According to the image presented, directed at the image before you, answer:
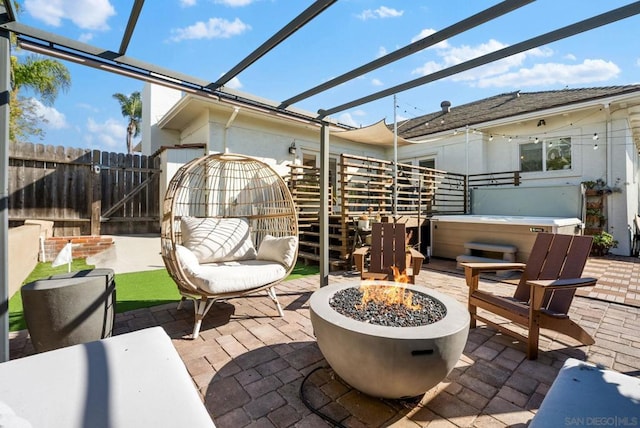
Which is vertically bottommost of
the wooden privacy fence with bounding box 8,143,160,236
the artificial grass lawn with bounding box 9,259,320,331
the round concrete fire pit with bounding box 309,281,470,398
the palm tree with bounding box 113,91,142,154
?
the artificial grass lawn with bounding box 9,259,320,331

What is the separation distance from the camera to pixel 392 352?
154 centimetres

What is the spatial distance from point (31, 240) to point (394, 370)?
227 inches

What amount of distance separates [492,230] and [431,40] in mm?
5122

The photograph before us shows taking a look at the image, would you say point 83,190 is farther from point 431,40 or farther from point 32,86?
point 431,40

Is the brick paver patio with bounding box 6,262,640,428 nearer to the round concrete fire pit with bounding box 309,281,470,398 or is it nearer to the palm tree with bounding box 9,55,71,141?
the round concrete fire pit with bounding box 309,281,470,398

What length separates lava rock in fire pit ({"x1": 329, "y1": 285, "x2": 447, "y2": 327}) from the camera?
183 centimetres

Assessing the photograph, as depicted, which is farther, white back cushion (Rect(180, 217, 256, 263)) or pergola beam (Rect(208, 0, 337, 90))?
white back cushion (Rect(180, 217, 256, 263))

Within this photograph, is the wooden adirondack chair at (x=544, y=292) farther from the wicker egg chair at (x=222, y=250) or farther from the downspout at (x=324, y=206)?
the wicker egg chair at (x=222, y=250)

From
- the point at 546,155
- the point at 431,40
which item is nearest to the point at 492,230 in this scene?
the point at 546,155

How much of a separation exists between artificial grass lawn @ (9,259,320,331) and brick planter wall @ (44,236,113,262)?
0.16 meters

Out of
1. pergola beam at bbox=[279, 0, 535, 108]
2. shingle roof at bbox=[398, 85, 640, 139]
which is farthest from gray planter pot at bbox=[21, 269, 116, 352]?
shingle roof at bbox=[398, 85, 640, 139]

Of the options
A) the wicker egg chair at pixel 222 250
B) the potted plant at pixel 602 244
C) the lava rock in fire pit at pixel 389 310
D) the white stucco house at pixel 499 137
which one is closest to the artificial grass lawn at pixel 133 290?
the wicker egg chair at pixel 222 250

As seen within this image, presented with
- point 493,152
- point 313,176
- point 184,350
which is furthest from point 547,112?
point 184,350

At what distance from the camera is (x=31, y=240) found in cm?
Answer: 455
